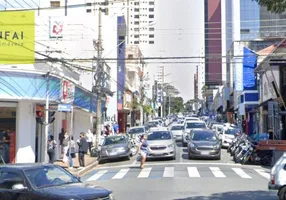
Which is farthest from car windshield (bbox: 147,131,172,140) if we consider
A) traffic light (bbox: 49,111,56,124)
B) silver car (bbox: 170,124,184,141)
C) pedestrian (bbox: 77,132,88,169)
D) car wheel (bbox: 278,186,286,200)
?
car wheel (bbox: 278,186,286,200)

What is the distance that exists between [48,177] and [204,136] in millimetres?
20556

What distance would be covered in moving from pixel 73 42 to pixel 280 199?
40037mm

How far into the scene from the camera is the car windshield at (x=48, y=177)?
1060 centimetres

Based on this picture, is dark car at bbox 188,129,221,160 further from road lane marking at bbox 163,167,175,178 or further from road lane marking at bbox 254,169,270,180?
road lane marking at bbox 254,169,270,180

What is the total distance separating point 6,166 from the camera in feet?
36.6

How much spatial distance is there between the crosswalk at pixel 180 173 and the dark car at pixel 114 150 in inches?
196

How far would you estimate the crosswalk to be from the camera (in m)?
Answer: 21.9

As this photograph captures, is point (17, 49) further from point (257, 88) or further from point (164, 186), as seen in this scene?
point (257, 88)

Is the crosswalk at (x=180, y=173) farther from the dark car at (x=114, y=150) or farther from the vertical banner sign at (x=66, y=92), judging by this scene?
the vertical banner sign at (x=66, y=92)

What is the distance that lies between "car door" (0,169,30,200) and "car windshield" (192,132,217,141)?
20.5 m

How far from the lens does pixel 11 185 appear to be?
10.7m

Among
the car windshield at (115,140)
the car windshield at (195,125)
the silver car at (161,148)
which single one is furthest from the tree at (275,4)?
the car windshield at (195,125)

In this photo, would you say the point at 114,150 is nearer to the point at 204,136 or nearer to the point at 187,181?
the point at 204,136

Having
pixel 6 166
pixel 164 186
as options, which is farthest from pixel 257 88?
pixel 6 166
